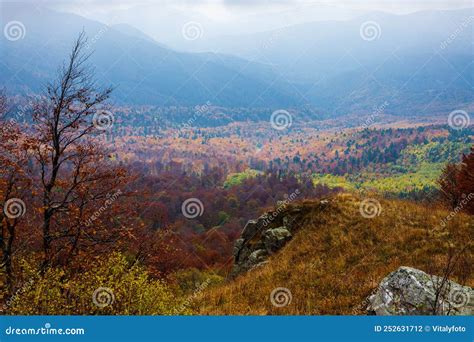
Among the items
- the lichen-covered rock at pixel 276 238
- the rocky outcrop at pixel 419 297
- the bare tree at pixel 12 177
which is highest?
the bare tree at pixel 12 177

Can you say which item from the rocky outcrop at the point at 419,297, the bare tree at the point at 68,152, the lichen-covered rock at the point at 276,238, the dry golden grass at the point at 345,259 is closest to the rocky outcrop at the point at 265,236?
the lichen-covered rock at the point at 276,238

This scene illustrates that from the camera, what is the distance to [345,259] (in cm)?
1452

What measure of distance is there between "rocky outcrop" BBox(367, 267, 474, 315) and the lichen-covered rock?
10685 millimetres

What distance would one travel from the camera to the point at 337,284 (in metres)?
12.2

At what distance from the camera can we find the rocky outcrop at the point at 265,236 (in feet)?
65.8

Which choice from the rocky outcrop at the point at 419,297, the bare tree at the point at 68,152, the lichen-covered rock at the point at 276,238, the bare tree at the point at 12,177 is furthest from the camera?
the lichen-covered rock at the point at 276,238

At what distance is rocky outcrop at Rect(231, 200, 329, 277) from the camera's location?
20.1 m

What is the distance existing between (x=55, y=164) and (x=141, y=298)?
9652 millimetres

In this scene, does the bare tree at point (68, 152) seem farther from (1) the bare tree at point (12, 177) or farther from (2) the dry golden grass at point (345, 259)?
(2) the dry golden grass at point (345, 259)

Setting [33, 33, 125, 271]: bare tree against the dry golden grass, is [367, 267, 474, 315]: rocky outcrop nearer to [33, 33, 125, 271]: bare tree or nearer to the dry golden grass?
the dry golden grass

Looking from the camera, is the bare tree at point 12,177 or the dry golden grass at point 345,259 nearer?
the dry golden grass at point 345,259

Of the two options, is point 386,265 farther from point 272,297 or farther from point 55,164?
point 55,164

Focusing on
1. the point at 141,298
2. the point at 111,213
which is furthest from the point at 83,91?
the point at 141,298

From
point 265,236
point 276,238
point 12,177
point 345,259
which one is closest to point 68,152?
point 12,177
